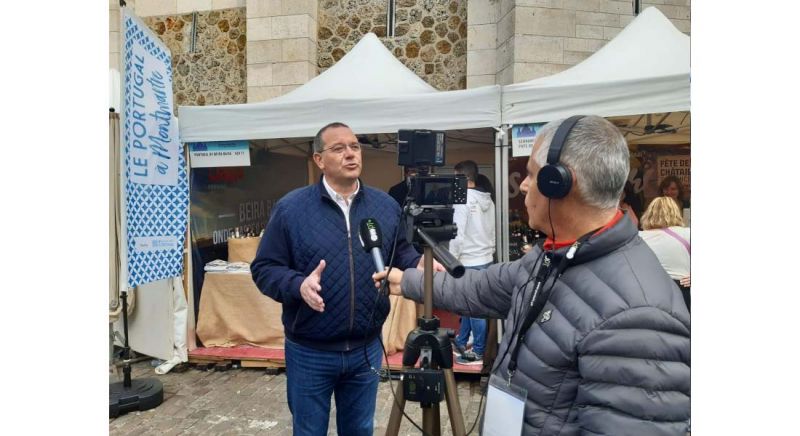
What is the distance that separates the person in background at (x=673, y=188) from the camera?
599 centimetres

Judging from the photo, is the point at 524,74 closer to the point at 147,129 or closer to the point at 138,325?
the point at 147,129

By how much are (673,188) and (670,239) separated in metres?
2.94

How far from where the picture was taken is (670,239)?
138 inches

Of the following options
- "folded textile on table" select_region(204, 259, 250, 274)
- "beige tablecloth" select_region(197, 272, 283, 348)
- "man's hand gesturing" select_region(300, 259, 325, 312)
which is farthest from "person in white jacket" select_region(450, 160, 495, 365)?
"man's hand gesturing" select_region(300, 259, 325, 312)

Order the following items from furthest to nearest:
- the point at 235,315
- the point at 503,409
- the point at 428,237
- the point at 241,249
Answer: the point at 241,249
the point at 235,315
the point at 428,237
the point at 503,409

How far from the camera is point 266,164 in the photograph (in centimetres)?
681

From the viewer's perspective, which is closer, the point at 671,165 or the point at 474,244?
the point at 474,244

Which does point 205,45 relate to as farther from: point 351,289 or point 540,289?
point 540,289

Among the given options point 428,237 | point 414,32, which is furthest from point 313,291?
point 414,32

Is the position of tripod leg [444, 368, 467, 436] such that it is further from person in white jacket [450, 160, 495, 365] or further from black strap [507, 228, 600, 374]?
person in white jacket [450, 160, 495, 365]

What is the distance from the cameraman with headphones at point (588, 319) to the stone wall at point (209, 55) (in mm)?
8467

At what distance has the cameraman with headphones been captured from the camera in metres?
0.97

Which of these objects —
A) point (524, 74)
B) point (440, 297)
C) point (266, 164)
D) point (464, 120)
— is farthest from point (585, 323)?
point (524, 74)

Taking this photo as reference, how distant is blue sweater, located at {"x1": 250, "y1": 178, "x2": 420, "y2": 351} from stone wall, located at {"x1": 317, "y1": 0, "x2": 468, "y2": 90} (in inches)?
258
